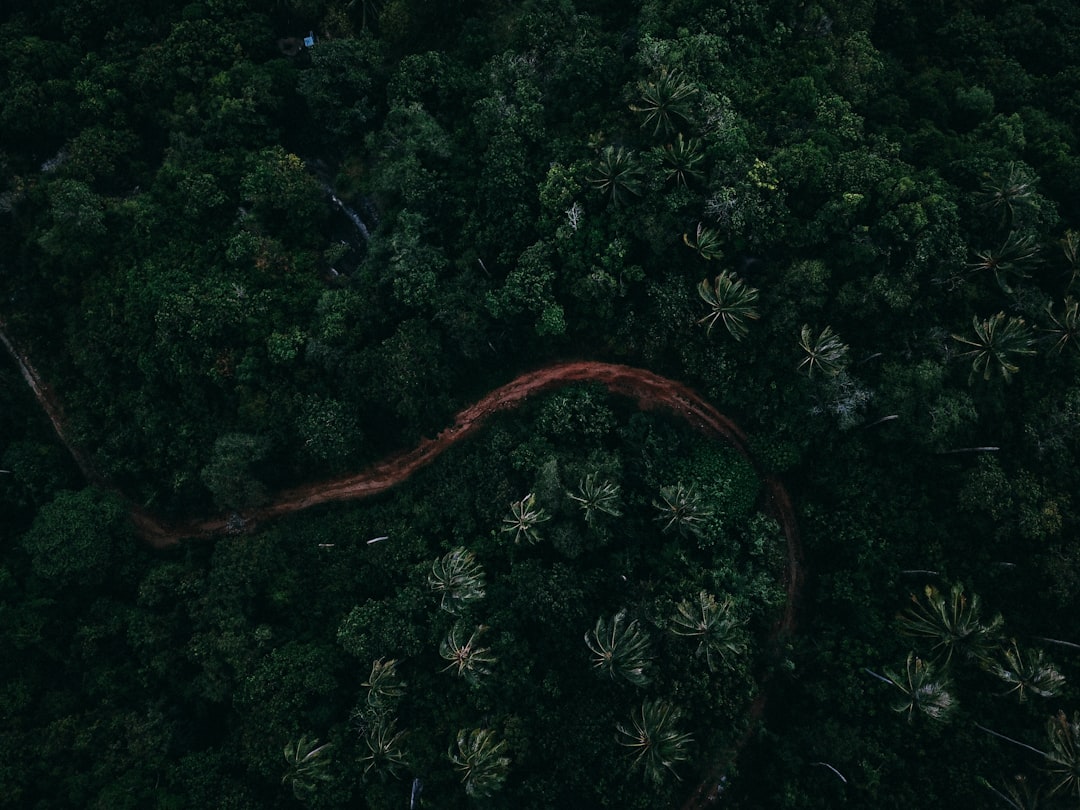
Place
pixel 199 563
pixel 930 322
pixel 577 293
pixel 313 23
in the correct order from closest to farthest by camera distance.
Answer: pixel 930 322 → pixel 577 293 → pixel 199 563 → pixel 313 23

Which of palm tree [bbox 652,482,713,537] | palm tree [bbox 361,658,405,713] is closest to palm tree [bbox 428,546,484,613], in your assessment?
palm tree [bbox 361,658,405,713]

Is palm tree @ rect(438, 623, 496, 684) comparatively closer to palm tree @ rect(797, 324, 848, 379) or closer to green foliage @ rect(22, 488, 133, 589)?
green foliage @ rect(22, 488, 133, 589)

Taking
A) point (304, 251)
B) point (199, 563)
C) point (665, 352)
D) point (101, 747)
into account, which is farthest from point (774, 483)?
point (101, 747)

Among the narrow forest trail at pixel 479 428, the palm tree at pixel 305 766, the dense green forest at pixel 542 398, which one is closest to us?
the palm tree at pixel 305 766

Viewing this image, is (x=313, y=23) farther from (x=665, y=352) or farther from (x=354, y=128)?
(x=665, y=352)

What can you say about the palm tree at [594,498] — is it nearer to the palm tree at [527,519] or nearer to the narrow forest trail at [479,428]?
the palm tree at [527,519]

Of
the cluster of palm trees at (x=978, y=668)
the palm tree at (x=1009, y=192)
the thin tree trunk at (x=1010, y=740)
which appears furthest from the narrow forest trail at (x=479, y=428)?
the palm tree at (x=1009, y=192)
